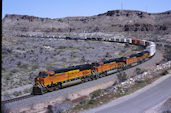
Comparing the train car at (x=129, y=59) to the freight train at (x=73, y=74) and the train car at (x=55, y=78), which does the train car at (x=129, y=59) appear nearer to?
the freight train at (x=73, y=74)

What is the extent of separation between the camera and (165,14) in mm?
177750

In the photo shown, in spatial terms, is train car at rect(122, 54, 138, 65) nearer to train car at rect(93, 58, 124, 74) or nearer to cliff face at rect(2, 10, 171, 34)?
train car at rect(93, 58, 124, 74)

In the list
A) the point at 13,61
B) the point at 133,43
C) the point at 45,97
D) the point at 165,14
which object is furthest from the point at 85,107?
the point at 165,14

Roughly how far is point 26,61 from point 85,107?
98.7ft

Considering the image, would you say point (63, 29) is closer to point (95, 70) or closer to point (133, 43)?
point (133, 43)

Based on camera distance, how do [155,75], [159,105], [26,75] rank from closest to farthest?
[159,105]
[155,75]
[26,75]

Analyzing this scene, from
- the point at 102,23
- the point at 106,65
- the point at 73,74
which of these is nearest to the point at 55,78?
the point at 73,74

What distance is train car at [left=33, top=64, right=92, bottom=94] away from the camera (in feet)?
76.5

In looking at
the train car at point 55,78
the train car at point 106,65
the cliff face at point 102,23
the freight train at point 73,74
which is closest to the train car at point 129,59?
the freight train at point 73,74

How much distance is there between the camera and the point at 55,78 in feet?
80.2

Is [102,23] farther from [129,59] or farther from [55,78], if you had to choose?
[55,78]

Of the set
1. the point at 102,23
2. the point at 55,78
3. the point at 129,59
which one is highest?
the point at 102,23

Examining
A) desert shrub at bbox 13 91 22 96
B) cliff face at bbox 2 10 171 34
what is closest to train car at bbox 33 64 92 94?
desert shrub at bbox 13 91 22 96

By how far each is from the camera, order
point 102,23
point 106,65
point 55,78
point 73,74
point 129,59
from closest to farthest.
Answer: point 55,78 → point 73,74 → point 106,65 → point 129,59 → point 102,23
